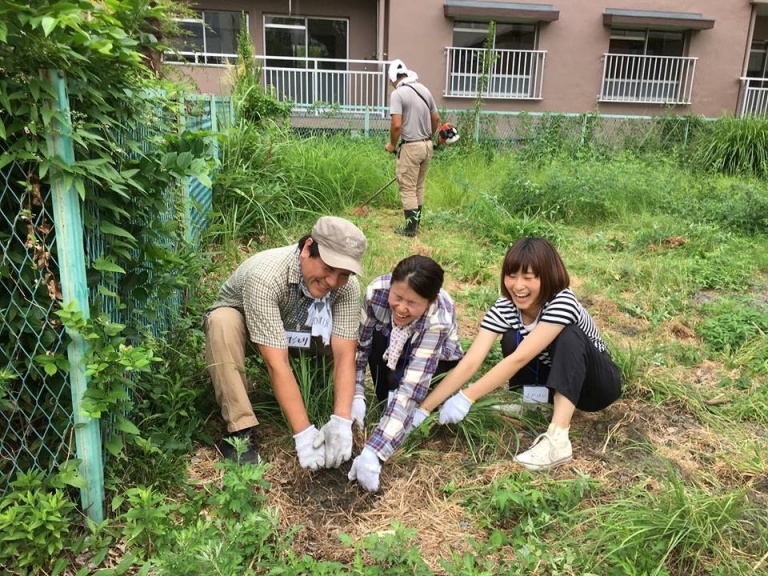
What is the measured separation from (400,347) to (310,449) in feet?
1.75

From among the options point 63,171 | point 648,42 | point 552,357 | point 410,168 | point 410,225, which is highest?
point 648,42

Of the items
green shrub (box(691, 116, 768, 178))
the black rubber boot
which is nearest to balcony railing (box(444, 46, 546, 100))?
green shrub (box(691, 116, 768, 178))

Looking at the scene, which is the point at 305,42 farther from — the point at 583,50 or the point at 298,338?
the point at 298,338

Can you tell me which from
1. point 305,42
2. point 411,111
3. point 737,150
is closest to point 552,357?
point 411,111

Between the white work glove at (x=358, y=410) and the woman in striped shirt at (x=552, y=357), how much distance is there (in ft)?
0.80

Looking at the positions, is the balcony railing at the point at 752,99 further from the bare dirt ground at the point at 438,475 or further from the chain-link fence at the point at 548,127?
the bare dirt ground at the point at 438,475

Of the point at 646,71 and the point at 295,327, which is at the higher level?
the point at 646,71

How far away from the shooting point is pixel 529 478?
2088 millimetres

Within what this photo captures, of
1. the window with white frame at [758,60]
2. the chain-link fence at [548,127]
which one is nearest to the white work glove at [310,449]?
the chain-link fence at [548,127]

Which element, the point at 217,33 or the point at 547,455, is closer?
the point at 547,455

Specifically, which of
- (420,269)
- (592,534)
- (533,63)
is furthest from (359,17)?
(592,534)

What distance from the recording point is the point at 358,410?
2.31m

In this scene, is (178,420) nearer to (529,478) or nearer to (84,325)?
(84,325)

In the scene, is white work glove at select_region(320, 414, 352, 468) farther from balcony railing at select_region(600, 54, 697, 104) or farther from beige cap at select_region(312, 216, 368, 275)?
balcony railing at select_region(600, 54, 697, 104)
